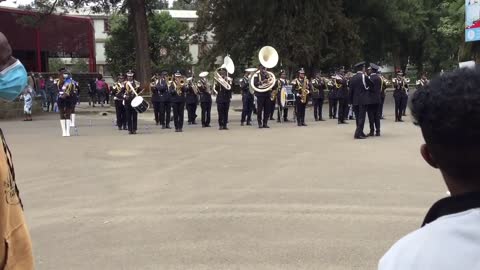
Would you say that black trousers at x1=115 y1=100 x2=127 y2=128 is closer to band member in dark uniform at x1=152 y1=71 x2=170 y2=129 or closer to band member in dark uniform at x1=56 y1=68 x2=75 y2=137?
band member in dark uniform at x1=152 y1=71 x2=170 y2=129

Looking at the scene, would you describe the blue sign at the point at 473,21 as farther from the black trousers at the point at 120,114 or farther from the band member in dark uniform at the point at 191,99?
the black trousers at the point at 120,114

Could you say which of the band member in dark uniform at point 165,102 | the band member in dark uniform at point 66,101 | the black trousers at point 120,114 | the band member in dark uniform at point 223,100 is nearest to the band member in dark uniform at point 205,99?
the band member in dark uniform at point 223,100

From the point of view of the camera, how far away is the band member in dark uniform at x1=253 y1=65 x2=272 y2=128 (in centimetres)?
1909

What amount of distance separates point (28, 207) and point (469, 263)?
7201 millimetres

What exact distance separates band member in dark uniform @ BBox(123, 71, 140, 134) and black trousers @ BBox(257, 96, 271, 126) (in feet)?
13.2

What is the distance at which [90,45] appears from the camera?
43.8 meters

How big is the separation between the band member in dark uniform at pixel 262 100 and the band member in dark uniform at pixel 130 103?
402 cm

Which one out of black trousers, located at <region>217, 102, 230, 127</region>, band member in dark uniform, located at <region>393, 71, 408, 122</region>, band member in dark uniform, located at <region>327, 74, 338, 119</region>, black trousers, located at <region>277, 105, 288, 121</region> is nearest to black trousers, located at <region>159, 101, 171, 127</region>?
black trousers, located at <region>217, 102, 230, 127</region>

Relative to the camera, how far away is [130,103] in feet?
59.0

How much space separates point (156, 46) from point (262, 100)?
131 ft

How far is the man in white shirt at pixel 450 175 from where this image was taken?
149cm

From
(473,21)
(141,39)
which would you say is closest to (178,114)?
(473,21)

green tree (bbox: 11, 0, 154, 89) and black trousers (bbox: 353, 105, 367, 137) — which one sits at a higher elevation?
green tree (bbox: 11, 0, 154, 89)

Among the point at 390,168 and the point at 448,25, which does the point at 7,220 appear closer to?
the point at 390,168
